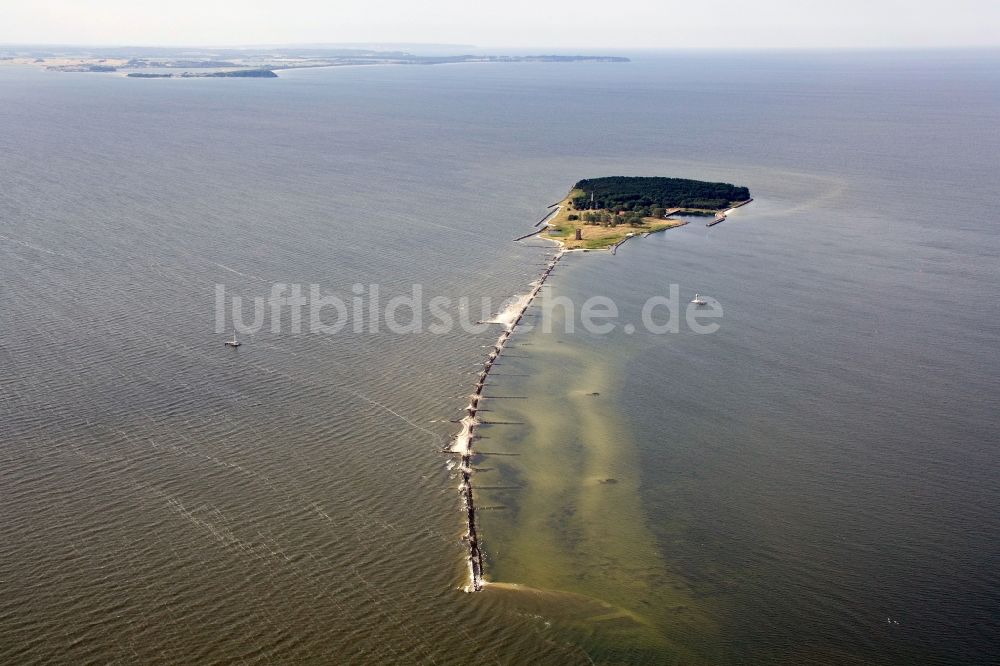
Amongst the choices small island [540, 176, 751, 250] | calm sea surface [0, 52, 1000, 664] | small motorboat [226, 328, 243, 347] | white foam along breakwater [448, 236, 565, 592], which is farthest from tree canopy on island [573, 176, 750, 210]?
small motorboat [226, 328, 243, 347]

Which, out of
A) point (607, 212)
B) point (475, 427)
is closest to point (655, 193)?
point (607, 212)

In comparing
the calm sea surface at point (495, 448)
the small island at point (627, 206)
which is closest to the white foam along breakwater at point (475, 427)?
the calm sea surface at point (495, 448)

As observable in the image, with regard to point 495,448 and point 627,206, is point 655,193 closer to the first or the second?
point 627,206

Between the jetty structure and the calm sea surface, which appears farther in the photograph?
the jetty structure

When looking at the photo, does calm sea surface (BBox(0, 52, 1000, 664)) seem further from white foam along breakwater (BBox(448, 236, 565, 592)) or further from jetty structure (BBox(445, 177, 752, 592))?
jetty structure (BBox(445, 177, 752, 592))

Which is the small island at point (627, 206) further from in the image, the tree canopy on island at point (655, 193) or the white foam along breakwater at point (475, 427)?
the white foam along breakwater at point (475, 427)

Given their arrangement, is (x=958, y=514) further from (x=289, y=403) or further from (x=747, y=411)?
(x=289, y=403)
